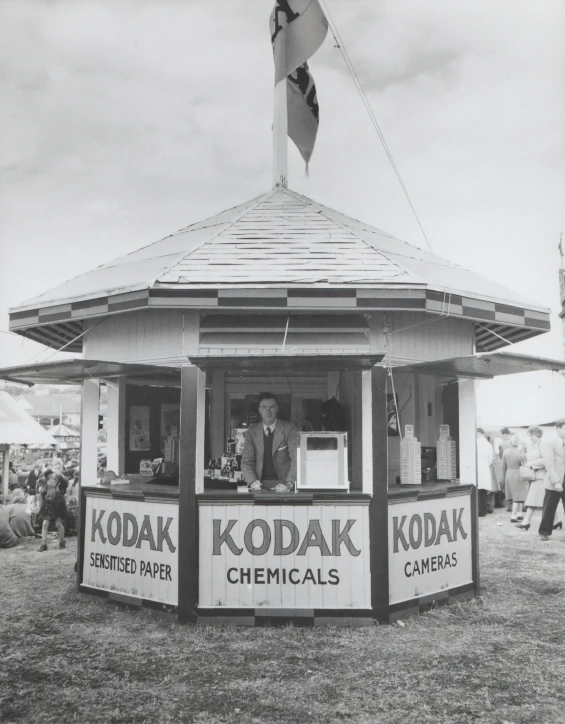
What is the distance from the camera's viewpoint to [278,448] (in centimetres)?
697

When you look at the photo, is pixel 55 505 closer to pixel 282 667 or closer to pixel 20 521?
pixel 20 521

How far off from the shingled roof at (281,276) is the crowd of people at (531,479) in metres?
3.13

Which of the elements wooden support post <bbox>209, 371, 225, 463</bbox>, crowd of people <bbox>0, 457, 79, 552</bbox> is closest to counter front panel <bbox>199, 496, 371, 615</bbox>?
wooden support post <bbox>209, 371, 225, 463</bbox>

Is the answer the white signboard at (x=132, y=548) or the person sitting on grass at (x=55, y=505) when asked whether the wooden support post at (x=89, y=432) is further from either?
the person sitting on grass at (x=55, y=505)

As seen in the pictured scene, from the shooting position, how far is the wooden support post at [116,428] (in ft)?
30.4

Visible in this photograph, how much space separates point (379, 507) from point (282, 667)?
174cm

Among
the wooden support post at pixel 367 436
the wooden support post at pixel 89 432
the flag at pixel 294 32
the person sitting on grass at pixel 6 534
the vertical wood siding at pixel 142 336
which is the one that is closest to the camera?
the wooden support post at pixel 367 436

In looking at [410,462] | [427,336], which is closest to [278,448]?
[410,462]

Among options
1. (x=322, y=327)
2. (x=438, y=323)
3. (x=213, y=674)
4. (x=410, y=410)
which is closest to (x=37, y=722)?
(x=213, y=674)

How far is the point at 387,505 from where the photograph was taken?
6.17 meters

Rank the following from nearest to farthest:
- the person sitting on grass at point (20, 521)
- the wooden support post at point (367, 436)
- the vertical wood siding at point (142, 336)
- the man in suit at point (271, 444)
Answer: the wooden support post at point (367, 436), the vertical wood siding at point (142, 336), the man in suit at point (271, 444), the person sitting on grass at point (20, 521)

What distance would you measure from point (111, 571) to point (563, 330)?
1178 cm

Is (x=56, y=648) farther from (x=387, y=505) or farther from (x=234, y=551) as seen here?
(x=387, y=505)

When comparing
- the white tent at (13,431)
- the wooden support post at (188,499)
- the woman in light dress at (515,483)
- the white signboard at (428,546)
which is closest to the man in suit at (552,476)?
the woman in light dress at (515,483)
